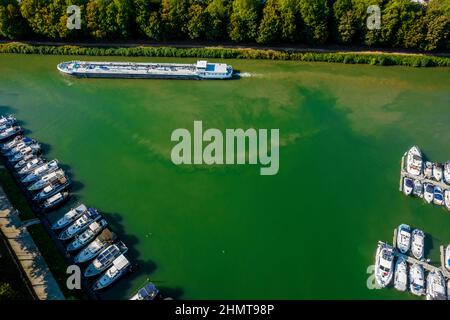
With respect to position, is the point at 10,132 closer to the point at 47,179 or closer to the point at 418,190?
the point at 47,179

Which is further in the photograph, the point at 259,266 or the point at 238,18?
the point at 238,18

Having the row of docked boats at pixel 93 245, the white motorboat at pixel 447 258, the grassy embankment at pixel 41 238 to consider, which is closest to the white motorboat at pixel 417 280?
the white motorboat at pixel 447 258

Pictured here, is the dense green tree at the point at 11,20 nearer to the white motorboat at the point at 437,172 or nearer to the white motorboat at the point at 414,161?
the white motorboat at the point at 414,161

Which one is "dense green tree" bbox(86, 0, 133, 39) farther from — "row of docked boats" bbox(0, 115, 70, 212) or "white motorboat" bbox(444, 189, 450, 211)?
"white motorboat" bbox(444, 189, 450, 211)

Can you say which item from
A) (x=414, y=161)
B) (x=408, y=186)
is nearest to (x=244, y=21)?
(x=414, y=161)

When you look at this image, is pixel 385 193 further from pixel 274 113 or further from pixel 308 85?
pixel 308 85

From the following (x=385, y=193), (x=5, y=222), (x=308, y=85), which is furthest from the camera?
(x=308, y=85)

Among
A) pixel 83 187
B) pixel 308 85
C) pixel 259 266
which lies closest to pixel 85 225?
pixel 83 187
